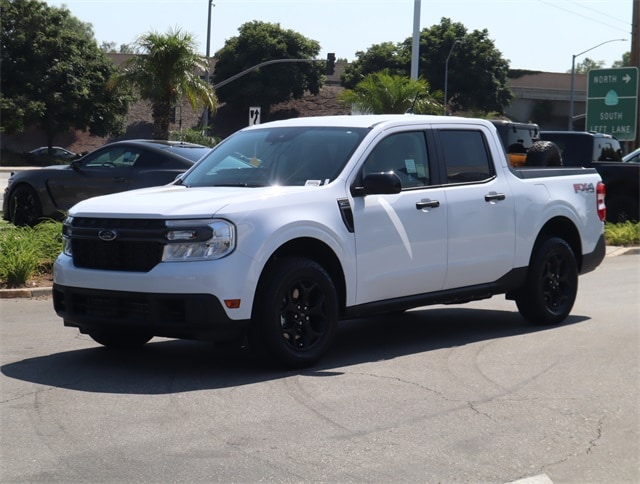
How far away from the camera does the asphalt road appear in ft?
18.0

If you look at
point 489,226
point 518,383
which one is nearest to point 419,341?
point 489,226

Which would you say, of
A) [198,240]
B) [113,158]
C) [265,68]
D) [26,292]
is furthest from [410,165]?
[265,68]

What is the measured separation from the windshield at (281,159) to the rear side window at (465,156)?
40.5 inches

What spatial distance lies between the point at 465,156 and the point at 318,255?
210 centimetres

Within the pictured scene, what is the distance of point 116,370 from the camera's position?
7727 millimetres

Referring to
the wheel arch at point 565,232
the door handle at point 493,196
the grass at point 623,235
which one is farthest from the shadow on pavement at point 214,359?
the grass at point 623,235

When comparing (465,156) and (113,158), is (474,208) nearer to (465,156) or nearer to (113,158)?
(465,156)

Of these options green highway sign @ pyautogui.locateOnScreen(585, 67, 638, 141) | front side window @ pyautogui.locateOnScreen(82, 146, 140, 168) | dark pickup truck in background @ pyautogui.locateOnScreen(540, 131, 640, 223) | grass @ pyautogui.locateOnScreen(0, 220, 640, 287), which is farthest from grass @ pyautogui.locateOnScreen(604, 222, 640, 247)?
grass @ pyautogui.locateOnScreen(0, 220, 640, 287)

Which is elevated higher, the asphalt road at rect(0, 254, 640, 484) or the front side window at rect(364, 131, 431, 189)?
the front side window at rect(364, 131, 431, 189)

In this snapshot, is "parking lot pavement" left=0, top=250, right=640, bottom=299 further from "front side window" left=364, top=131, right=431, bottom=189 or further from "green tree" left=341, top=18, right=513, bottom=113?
"green tree" left=341, top=18, right=513, bottom=113

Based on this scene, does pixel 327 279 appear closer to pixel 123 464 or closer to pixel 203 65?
pixel 123 464

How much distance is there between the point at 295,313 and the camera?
305 inches

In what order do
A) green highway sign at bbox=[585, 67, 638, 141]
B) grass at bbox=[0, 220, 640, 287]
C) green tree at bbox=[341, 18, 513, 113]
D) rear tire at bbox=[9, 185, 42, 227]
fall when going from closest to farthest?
1. grass at bbox=[0, 220, 640, 287]
2. rear tire at bbox=[9, 185, 42, 227]
3. green highway sign at bbox=[585, 67, 638, 141]
4. green tree at bbox=[341, 18, 513, 113]

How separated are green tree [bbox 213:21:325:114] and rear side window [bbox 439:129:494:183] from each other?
66.3 m
